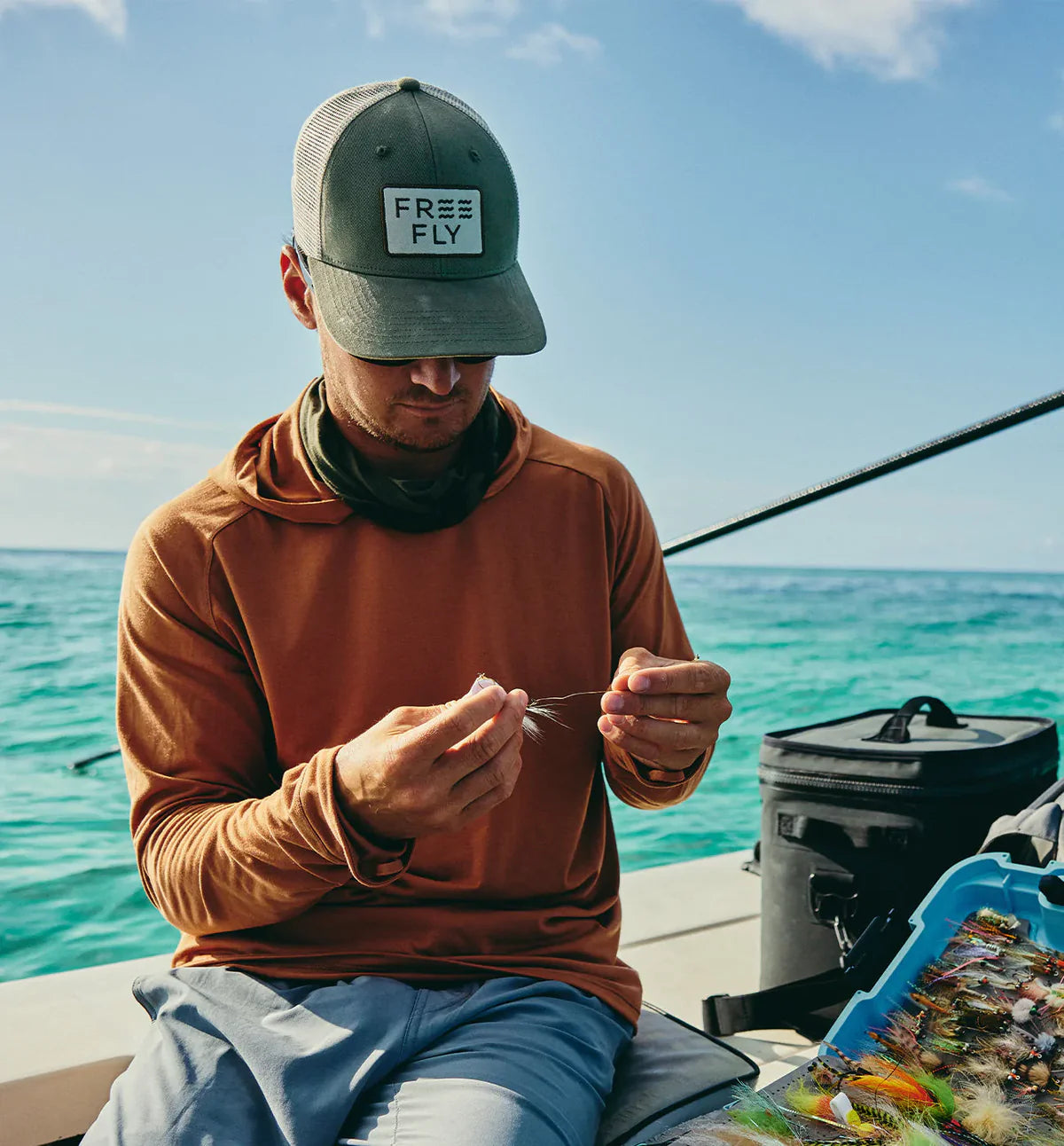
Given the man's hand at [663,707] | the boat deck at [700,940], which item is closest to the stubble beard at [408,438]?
the man's hand at [663,707]

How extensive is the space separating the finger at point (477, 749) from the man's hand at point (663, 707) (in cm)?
18

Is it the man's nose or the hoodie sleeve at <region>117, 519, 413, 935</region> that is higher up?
the man's nose

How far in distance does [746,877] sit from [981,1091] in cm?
184

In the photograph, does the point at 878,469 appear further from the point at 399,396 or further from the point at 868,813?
the point at 399,396

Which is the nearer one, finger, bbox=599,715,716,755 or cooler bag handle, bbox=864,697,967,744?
finger, bbox=599,715,716,755

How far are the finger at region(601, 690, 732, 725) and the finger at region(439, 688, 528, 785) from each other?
0.17 meters

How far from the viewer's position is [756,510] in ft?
9.11

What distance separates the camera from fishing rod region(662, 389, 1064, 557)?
2260 mm

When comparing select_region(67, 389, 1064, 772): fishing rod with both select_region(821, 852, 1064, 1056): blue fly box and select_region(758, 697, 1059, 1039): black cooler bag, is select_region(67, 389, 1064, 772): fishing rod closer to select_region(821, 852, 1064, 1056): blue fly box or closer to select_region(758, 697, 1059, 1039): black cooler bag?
select_region(758, 697, 1059, 1039): black cooler bag

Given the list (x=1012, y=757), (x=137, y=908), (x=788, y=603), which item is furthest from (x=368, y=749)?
(x=788, y=603)

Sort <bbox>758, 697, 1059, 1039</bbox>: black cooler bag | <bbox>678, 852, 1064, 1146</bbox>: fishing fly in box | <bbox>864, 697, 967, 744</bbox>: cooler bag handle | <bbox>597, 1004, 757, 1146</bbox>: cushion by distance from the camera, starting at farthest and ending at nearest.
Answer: <bbox>864, 697, 967, 744</bbox>: cooler bag handle, <bbox>758, 697, 1059, 1039</bbox>: black cooler bag, <bbox>597, 1004, 757, 1146</bbox>: cushion, <bbox>678, 852, 1064, 1146</bbox>: fishing fly in box

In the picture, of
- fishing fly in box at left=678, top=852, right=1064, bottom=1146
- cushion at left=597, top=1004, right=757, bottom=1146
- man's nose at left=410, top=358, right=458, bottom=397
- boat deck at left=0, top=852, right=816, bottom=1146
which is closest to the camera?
fishing fly in box at left=678, top=852, right=1064, bottom=1146

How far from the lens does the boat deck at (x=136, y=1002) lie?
161 cm

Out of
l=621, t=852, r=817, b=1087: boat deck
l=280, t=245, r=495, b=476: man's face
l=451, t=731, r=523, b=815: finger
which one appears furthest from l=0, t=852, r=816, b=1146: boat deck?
l=280, t=245, r=495, b=476: man's face
